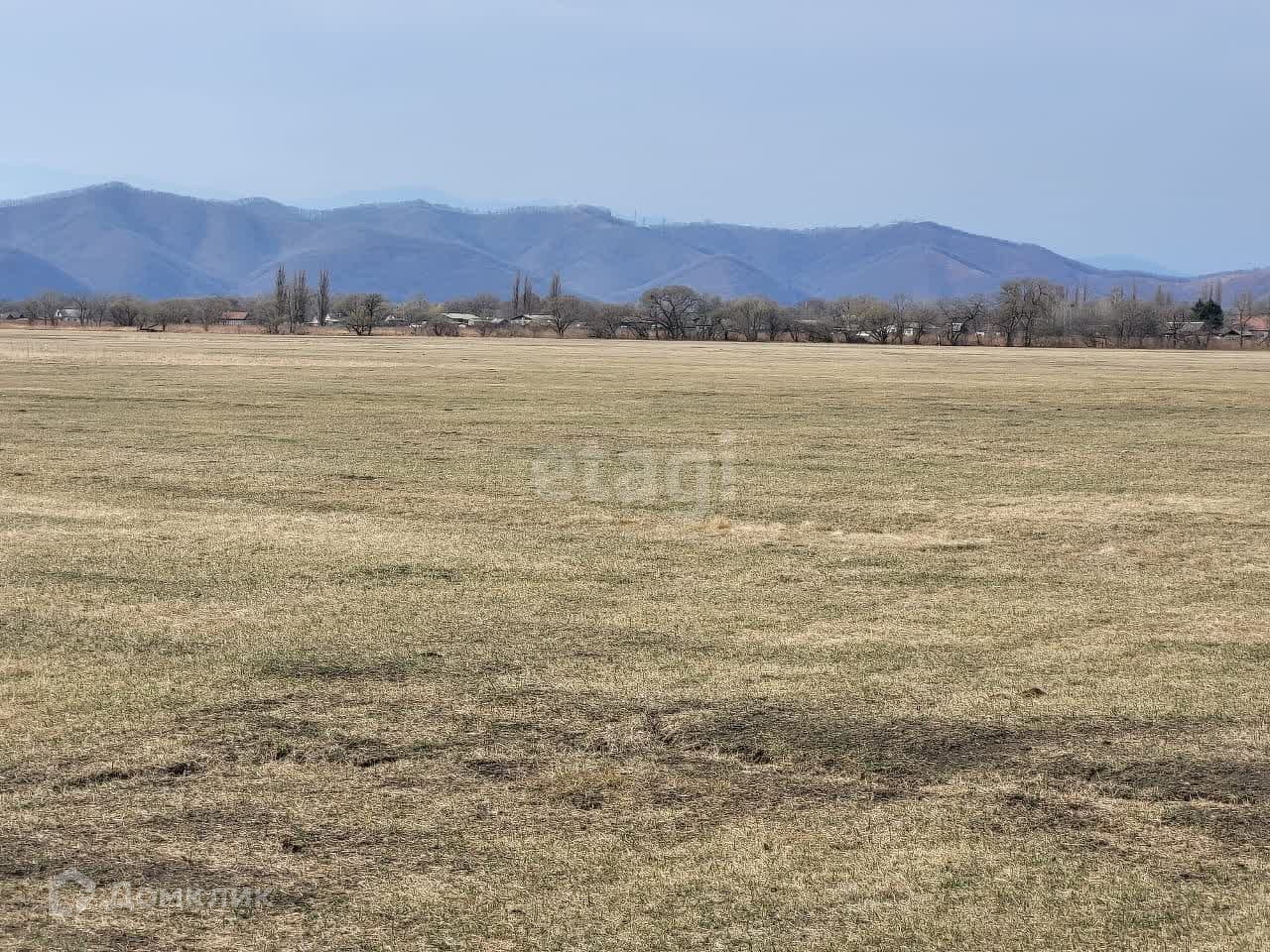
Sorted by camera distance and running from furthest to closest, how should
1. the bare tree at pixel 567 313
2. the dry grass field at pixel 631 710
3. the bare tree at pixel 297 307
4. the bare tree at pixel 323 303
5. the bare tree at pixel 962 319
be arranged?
1. the bare tree at pixel 323 303
2. the bare tree at pixel 297 307
3. the bare tree at pixel 567 313
4. the bare tree at pixel 962 319
5. the dry grass field at pixel 631 710

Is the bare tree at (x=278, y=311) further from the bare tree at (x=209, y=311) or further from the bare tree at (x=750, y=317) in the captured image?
the bare tree at (x=750, y=317)

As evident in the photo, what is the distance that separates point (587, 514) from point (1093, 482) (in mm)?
8313

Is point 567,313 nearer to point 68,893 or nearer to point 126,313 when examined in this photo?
point 126,313

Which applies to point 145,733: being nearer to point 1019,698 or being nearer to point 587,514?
point 1019,698

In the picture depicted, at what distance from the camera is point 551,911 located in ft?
17.0

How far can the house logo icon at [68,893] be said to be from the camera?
5.13 meters

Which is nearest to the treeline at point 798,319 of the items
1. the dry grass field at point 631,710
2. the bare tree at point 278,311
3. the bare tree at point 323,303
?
the bare tree at point 278,311

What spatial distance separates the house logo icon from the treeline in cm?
12779

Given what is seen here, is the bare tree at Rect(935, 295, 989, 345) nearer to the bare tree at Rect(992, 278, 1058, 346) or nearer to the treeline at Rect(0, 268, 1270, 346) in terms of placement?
the treeline at Rect(0, 268, 1270, 346)

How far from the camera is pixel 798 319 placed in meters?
148

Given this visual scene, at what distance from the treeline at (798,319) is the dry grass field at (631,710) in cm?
11815

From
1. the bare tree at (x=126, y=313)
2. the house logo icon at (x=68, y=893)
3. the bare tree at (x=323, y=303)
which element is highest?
the bare tree at (x=323, y=303)

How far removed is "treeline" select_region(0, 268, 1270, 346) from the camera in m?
134

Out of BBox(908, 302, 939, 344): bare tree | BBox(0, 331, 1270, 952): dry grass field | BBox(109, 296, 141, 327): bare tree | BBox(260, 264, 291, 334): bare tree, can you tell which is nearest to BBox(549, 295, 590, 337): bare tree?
BBox(260, 264, 291, 334): bare tree
